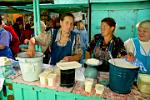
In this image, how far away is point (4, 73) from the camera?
224 cm

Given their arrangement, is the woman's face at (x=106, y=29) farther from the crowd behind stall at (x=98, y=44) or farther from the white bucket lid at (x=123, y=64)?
the white bucket lid at (x=123, y=64)

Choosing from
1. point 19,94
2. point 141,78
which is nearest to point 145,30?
point 141,78

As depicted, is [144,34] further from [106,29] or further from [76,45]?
[76,45]

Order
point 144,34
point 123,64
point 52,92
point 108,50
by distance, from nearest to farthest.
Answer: point 123,64
point 52,92
point 144,34
point 108,50

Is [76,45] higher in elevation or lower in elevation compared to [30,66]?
higher

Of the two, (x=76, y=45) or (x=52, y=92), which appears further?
(x=76, y=45)

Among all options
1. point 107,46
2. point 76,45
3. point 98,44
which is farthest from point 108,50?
point 76,45

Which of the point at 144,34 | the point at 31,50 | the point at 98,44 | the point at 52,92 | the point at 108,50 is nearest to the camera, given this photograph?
the point at 52,92

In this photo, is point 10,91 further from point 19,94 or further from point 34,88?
point 34,88

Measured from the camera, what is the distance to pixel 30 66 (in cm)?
205

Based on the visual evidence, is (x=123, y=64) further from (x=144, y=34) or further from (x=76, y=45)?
(x=76, y=45)

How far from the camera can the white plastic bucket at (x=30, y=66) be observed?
203cm

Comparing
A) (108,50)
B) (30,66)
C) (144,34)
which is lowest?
(30,66)

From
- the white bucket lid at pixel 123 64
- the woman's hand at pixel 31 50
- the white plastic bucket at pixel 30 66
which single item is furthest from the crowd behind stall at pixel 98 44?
the white bucket lid at pixel 123 64
